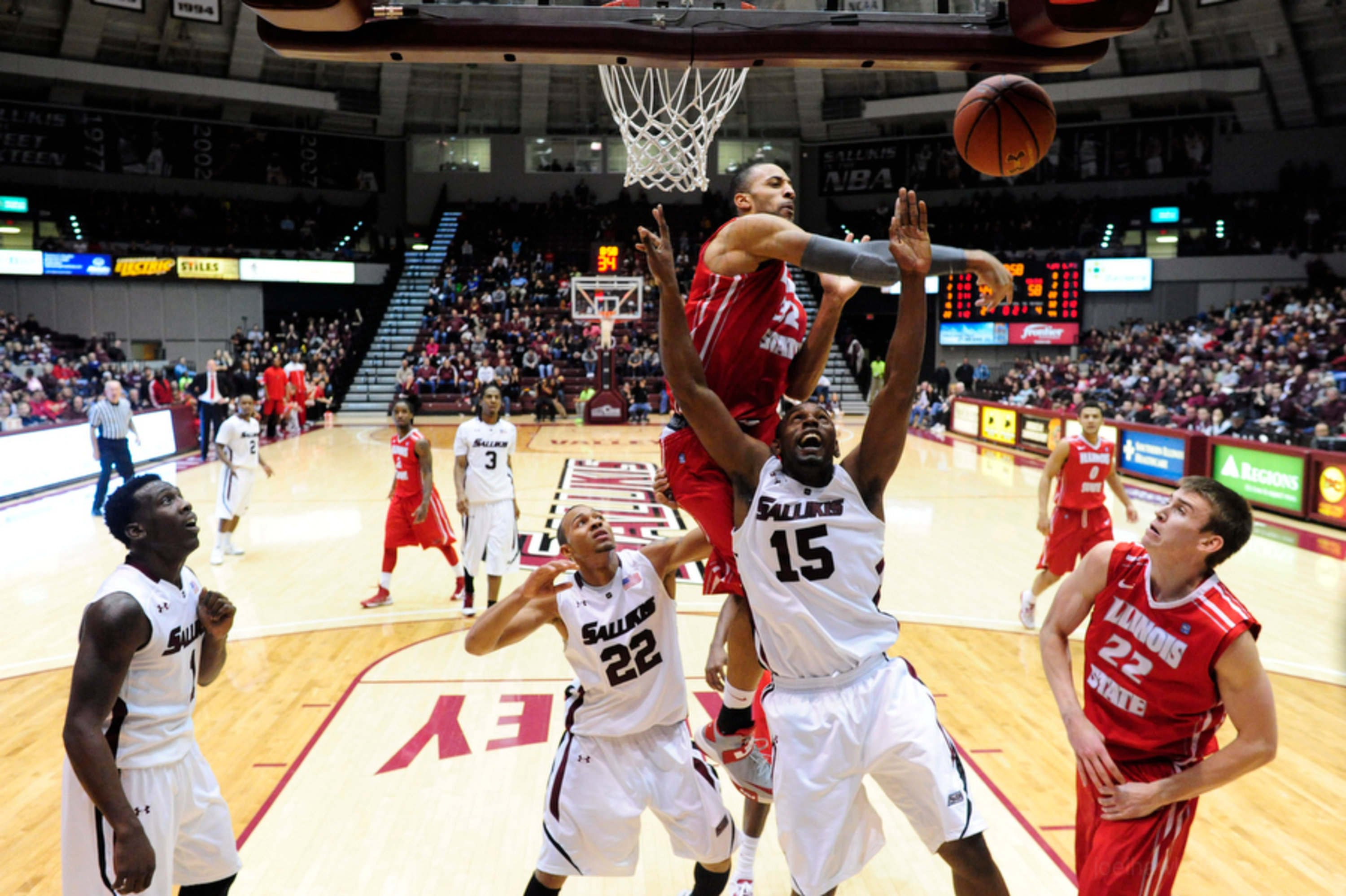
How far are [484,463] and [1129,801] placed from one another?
6.26 m

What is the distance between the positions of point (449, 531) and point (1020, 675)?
16.8 ft

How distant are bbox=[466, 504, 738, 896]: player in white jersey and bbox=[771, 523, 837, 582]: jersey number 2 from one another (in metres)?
0.77

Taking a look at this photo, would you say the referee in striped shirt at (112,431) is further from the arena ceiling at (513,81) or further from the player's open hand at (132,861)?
the arena ceiling at (513,81)

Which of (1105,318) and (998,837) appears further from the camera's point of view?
(1105,318)

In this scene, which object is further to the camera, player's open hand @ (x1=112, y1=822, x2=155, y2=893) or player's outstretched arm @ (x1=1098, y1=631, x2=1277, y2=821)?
player's outstretched arm @ (x1=1098, y1=631, x2=1277, y2=821)

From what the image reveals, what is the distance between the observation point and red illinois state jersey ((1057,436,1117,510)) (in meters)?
7.83

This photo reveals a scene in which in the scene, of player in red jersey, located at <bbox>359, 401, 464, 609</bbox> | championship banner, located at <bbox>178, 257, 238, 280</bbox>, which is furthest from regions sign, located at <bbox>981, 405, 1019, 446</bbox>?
championship banner, located at <bbox>178, 257, 238, 280</bbox>

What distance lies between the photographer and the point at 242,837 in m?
4.69

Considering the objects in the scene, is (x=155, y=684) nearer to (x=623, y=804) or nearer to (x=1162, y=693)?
(x=623, y=804)

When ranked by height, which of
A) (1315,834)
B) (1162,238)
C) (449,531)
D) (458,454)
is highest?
(1162,238)

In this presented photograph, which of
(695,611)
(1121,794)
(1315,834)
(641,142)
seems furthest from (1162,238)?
(1121,794)

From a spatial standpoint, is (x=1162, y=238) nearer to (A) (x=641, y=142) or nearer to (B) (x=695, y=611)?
(A) (x=641, y=142)

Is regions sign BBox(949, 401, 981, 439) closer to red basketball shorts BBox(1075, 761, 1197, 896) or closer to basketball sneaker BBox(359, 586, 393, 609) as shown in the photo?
basketball sneaker BBox(359, 586, 393, 609)

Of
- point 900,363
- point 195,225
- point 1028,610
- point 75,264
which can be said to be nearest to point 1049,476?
point 1028,610
